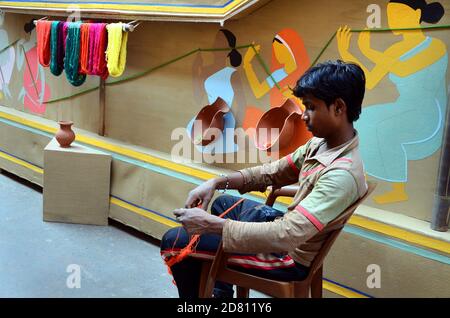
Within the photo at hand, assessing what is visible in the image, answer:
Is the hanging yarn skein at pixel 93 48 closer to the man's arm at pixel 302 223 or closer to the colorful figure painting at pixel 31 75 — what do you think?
the colorful figure painting at pixel 31 75

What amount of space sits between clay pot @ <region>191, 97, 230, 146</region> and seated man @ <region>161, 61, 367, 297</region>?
1.14 metres

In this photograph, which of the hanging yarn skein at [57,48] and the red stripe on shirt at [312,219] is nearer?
the red stripe on shirt at [312,219]

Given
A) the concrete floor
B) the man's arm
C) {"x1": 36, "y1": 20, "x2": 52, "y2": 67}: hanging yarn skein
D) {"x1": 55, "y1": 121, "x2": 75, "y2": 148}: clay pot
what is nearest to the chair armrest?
the man's arm

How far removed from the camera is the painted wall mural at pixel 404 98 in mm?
2160

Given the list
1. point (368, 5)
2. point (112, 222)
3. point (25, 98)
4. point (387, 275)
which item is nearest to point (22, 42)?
point (25, 98)

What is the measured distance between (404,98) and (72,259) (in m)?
2.05

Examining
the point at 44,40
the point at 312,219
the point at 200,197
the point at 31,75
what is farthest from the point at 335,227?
the point at 31,75

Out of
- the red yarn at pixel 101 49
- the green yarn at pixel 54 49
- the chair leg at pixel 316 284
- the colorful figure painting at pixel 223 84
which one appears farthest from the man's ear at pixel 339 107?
the green yarn at pixel 54 49

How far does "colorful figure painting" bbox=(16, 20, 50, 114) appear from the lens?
4250 mm

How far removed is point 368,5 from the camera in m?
2.31

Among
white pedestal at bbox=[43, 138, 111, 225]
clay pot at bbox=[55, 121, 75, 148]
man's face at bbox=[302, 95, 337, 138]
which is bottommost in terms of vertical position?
white pedestal at bbox=[43, 138, 111, 225]

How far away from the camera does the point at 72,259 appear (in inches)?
116

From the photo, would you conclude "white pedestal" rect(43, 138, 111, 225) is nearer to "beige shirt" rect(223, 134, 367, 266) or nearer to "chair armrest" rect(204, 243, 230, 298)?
"chair armrest" rect(204, 243, 230, 298)

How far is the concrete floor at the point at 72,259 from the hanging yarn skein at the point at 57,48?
3.55 feet
